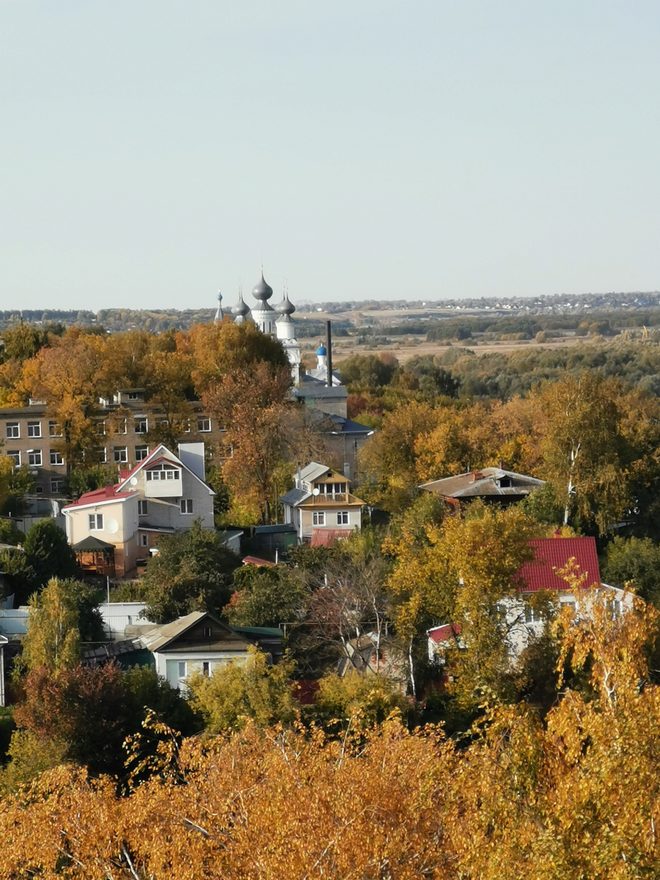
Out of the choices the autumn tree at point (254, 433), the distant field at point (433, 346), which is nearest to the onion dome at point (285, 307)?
the autumn tree at point (254, 433)

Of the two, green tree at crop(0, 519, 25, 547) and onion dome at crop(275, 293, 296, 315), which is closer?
green tree at crop(0, 519, 25, 547)

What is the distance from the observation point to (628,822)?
10.7 metres

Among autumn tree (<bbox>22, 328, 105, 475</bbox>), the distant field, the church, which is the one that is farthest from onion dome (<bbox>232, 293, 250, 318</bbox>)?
the distant field

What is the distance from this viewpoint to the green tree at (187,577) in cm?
2933

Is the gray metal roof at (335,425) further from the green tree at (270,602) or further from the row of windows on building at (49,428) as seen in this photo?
the green tree at (270,602)

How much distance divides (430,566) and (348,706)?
373 centimetres

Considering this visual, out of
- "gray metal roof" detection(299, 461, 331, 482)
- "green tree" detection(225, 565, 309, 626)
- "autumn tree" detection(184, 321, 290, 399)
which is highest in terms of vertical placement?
"autumn tree" detection(184, 321, 290, 399)

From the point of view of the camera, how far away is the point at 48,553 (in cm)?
3172

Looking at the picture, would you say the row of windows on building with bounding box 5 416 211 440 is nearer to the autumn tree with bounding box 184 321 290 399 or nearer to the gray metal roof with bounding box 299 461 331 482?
the autumn tree with bounding box 184 321 290 399

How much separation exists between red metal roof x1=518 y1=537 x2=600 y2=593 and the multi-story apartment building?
13.2 meters

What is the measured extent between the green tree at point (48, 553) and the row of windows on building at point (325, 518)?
6051 mm

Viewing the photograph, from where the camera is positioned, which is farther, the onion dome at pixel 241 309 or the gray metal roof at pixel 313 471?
the onion dome at pixel 241 309

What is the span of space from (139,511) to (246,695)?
482 inches

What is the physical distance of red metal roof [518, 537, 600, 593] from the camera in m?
28.0
